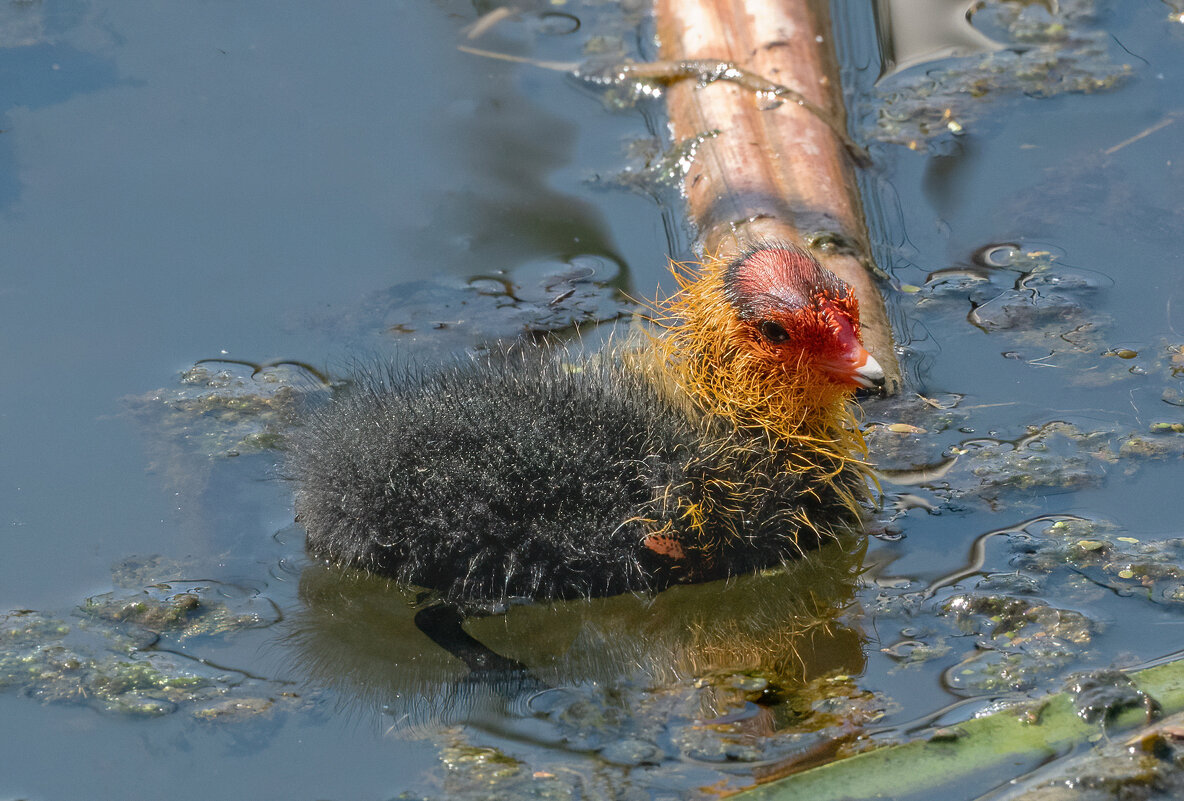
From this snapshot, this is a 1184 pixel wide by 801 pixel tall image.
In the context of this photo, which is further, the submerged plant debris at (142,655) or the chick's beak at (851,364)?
the chick's beak at (851,364)

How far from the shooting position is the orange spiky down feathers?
3.52 meters

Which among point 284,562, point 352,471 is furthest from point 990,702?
point 284,562

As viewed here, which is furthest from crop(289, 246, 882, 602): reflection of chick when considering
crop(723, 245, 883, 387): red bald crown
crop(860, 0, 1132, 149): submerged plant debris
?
crop(860, 0, 1132, 149): submerged plant debris

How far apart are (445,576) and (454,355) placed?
1049 mm

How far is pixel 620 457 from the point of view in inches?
139

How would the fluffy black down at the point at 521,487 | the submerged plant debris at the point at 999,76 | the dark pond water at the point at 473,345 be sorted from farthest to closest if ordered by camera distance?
1. the submerged plant debris at the point at 999,76
2. the fluffy black down at the point at 521,487
3. the dark pond water at the point at 473,345

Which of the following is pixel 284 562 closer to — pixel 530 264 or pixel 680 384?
pixel 680 384

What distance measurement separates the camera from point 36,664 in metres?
3.23

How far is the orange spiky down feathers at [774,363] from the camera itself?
3.52m

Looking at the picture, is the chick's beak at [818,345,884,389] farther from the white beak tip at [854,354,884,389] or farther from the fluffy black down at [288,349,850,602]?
the fluffy black down at [288,349,850,602]

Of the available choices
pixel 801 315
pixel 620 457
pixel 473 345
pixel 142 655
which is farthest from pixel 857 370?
pixel 142 655

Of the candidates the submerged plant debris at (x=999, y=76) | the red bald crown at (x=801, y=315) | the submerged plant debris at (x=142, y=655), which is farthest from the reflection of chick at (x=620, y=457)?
the submerged plant debris at (x=999, y=76)

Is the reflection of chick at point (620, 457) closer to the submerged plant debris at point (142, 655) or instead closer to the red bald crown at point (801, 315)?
the red bald crown at point (801, 315)

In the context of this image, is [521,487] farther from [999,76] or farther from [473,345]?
[999,76]
